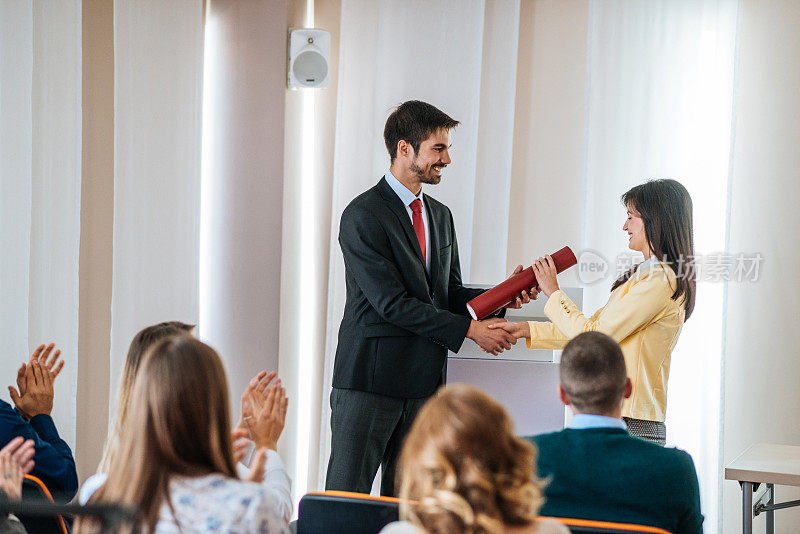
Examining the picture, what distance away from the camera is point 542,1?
394 cm

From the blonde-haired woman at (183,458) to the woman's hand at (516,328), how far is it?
1554 millimetres

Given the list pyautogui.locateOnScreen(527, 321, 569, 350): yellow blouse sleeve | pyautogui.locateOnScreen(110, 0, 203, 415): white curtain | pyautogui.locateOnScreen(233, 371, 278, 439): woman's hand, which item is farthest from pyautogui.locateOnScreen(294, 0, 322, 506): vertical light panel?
pyautogui.locateOnScreen(233, 371, 278, 439): woman's hand

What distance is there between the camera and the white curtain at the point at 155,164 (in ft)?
11.2

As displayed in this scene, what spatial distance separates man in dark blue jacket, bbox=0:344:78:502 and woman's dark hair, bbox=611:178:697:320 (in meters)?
1.79

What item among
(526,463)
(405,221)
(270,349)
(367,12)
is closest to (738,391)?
(405,221)

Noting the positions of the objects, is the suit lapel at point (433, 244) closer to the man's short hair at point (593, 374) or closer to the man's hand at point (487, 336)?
the man's hand at point (487, 336)

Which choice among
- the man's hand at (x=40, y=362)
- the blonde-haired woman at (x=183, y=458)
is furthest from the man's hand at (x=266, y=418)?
the man's hand at (x=40, y=362)

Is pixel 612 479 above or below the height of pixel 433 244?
below

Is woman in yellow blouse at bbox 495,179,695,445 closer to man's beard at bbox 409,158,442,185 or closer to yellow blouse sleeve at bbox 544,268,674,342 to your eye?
yellow blouse sleeve at bbox 544,268,674,342

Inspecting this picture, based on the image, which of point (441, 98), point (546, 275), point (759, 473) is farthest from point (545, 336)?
point (441, 98)

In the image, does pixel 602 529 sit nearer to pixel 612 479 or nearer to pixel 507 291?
pixel 612 479

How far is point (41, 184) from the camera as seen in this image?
308 cm

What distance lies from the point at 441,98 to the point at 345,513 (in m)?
2.57

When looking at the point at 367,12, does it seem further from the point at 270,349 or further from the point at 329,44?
the point at 270,349
